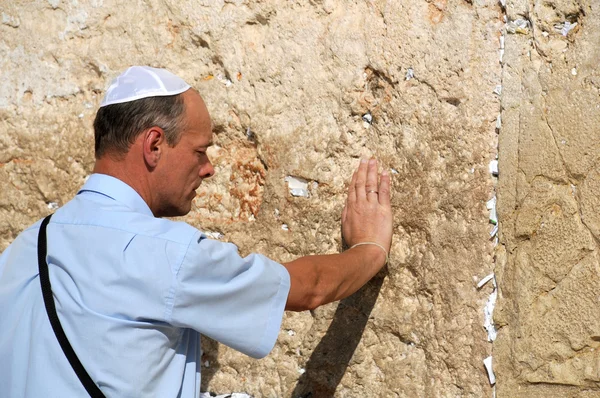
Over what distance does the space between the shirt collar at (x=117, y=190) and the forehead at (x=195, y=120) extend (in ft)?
0.65

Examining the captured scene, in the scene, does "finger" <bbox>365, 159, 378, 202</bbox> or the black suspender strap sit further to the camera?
"finger" <bbox>365, 159, 378, 202</bbox>

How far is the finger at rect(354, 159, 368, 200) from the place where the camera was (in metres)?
2.25

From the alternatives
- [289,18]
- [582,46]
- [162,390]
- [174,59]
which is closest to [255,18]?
[289,18]

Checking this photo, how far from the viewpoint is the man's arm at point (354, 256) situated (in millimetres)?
1819

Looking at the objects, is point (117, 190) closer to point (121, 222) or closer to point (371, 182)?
point (121, 222)

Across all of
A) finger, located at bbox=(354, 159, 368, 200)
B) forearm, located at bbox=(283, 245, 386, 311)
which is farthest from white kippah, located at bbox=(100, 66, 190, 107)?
finger, located at bbox=(354, 159, 368, 200)

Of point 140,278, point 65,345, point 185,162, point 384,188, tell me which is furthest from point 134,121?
point 384,188

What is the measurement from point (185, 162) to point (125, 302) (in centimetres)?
41

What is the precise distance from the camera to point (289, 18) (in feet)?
7.73

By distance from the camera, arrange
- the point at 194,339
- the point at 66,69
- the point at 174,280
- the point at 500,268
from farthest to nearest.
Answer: the point at 66,69, the point at 500,268, the point at 194,339, the point at 174,280

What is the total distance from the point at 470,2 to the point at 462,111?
1.02ft

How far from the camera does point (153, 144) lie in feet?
5.89

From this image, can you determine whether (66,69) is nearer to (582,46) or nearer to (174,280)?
(174,280)

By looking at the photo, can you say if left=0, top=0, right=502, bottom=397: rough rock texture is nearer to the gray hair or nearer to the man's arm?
the man's arm
